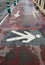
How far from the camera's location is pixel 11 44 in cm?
793

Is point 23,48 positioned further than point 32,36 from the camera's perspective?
No

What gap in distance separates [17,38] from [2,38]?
0.88 metres

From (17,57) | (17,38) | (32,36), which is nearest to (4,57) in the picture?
(17,57)

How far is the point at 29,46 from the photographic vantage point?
303 inches

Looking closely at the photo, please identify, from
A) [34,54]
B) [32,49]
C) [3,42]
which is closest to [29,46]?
[32,49]

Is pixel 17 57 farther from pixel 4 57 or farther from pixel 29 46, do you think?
pixel 29 46

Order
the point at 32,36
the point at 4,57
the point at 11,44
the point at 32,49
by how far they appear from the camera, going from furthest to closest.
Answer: the point at 32,36
the point at 11,44
the point at 32,49
the point at 4,57

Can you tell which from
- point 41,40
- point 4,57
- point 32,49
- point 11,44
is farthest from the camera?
point 41,40

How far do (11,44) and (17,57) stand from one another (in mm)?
1484

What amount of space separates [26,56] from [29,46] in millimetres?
1117

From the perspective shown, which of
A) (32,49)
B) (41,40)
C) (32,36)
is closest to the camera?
(32,49)

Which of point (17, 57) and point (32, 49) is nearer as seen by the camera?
point (17, 57)

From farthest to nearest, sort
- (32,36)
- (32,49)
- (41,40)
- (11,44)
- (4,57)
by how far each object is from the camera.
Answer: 1. (32,36)
2. (41,40)
3. (11,44)
4. (32,49)
5. (4,57)

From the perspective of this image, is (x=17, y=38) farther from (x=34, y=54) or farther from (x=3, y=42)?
(x=34, y=54)
